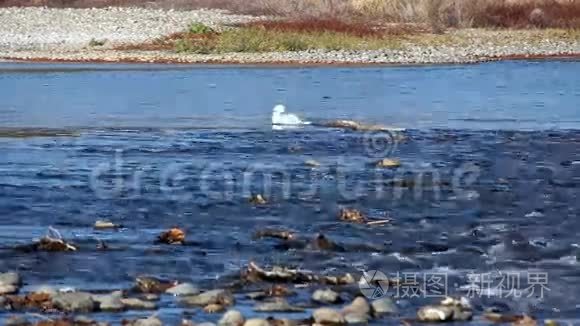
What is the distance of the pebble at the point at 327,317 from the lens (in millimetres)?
7637

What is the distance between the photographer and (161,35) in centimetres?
4891

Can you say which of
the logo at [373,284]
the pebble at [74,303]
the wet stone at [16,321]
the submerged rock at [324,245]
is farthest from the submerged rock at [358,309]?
the submerged rock at [324,245]

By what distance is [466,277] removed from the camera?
9.14m

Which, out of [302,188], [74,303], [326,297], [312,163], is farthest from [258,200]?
[74,303]

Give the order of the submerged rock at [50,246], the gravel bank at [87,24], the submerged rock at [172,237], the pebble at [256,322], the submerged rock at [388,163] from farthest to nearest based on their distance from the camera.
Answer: the gravel bank at [87,24], the submerged rock at [388,163], the submerged rock at [172,237], the submerged rock at [50,246], the pebble at [256,322]

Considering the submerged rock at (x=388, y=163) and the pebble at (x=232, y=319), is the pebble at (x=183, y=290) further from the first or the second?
the submerged rock at (x=388, y=163)

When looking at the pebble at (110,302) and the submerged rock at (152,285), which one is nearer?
the pebble at (110,302)

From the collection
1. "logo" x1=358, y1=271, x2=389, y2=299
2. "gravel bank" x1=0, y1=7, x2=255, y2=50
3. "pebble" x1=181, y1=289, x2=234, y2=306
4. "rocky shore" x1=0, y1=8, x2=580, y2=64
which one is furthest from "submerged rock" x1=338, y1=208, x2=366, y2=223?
"gravel bank" x1=0, y1=7, x2=255, y2=50

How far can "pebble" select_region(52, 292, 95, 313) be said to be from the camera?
26.3ft

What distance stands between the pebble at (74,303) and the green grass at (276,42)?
35188mm

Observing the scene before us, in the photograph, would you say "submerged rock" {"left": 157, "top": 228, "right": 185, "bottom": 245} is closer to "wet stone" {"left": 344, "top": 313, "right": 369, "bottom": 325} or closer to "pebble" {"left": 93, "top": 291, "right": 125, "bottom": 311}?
"pebble" {"left": 93, "top": 291, "right": 125, "bottom": 311}

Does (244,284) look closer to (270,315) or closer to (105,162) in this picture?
(270,315)

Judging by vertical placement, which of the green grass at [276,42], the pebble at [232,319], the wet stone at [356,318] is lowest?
the green grass at [276,42]

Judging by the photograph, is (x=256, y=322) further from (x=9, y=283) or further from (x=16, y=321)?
(x=9, y=283)
